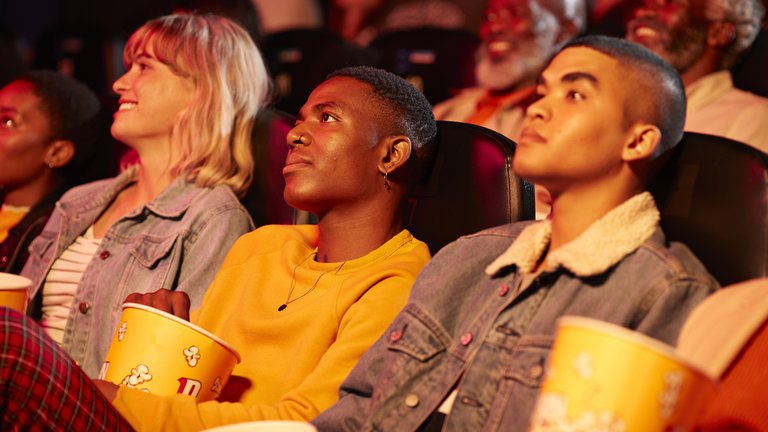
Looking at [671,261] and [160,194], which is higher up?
[671,261]

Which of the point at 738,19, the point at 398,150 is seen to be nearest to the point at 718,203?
the point at 398,150

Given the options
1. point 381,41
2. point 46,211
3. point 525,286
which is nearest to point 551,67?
point 525,286

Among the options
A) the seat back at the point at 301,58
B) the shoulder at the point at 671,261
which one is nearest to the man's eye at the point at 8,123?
the seat back at the point at 301,58

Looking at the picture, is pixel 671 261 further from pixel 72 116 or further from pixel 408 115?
pixel 72 116

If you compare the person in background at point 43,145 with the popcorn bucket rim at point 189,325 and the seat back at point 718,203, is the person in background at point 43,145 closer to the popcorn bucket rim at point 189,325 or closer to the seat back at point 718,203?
the popcorn bucket rim at point 189,325

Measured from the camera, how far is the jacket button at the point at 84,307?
2693 mm

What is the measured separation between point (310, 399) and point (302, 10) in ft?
13.9

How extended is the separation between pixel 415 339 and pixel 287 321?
14.2 inches

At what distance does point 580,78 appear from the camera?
1.89m

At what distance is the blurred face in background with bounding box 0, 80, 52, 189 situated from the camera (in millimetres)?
3264

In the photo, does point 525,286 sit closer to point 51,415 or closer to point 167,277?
point 51,415

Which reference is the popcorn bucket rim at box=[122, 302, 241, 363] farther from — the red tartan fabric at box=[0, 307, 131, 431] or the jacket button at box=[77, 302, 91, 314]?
the jacket button at box=[77, 302, 91, 314]

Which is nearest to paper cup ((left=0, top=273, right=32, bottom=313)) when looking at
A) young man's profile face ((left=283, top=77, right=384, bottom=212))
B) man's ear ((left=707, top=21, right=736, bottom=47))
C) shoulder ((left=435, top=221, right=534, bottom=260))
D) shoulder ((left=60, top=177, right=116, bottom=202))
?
young man's profile face ((left=283, top=77, right=384, bottom=212))

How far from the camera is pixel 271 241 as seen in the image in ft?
8.07
